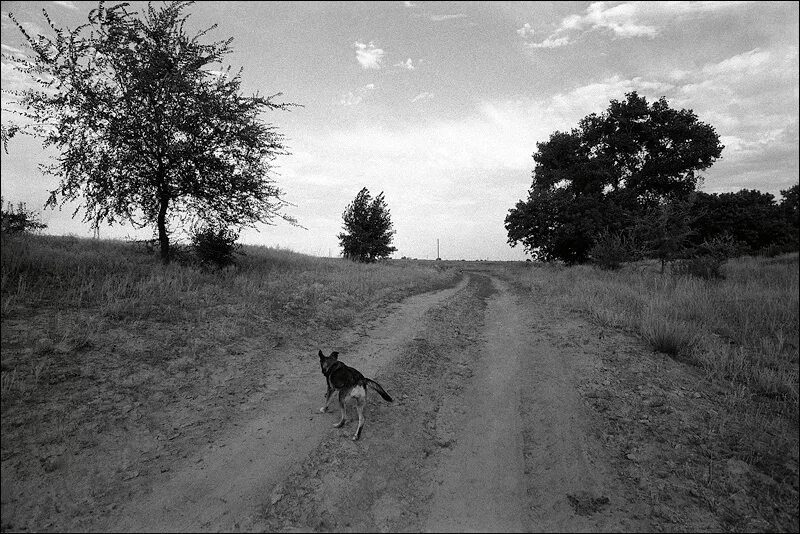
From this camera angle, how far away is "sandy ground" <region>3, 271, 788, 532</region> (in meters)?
3.77

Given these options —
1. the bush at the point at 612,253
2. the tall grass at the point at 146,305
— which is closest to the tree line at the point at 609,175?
the bush at the point at 612,253

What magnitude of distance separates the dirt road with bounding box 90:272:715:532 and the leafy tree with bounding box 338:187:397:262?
25.1 metres

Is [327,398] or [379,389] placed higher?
[379,389]

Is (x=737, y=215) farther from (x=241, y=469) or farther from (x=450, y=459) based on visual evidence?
(x=241, y=469)

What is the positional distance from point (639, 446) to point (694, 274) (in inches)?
442

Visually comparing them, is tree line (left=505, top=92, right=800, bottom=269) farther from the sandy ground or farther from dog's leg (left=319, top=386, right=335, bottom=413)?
dog's leg (left=319, top=386, right=335, bottom=413)

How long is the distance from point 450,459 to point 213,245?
40.0 ft

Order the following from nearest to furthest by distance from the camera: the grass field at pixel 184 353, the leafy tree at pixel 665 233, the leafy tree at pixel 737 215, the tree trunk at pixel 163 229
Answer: the grass field at pixel 184 353
the tree trunk at pixel 163 229
the leafy tree at pixel 665 233
the leafy tree at pixel 737 215

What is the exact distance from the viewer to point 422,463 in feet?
15.3

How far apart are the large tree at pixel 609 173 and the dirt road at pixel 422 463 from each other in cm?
2383

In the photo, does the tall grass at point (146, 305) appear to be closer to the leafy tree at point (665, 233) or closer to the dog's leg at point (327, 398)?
the dog's leg at point (327, 398)

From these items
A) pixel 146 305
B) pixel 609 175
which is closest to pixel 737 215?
pixel 609 175

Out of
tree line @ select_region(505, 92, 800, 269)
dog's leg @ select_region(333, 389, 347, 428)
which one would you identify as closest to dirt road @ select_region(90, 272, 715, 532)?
dog's leg @ select_region(333, 389, 347, 428)

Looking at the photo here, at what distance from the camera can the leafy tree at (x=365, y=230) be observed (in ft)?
108
